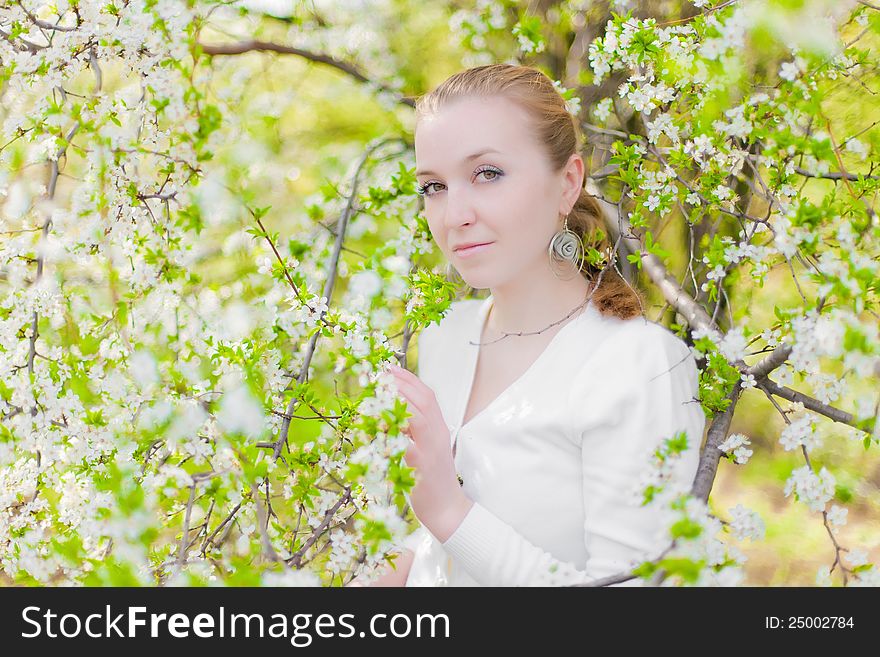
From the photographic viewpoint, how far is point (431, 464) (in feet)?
4.79

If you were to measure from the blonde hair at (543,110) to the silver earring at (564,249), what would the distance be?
0.14 feet

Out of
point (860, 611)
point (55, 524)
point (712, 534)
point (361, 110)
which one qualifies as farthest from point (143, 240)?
point (361, 110)

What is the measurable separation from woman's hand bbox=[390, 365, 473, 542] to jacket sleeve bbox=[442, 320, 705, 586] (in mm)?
31

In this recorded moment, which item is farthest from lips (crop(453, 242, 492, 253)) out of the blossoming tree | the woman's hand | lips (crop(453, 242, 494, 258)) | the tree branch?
the tree branch

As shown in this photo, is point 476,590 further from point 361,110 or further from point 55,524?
point 361,110

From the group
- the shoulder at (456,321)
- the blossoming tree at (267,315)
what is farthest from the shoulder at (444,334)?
the blossoming tree at (267,315)

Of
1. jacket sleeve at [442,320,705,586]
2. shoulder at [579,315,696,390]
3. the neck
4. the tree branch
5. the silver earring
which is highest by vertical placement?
the tree branch

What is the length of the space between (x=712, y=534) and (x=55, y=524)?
1.35m

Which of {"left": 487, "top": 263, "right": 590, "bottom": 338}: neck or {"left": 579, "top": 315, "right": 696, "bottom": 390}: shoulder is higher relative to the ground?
{"left": 487, "top": 263, "right": 590, "bottom": 338}: neck

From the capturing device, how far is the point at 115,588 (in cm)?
117

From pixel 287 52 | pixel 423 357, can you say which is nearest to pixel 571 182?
pixel 423 357

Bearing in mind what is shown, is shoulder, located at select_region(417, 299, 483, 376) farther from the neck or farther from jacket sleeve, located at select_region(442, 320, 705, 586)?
jacket sleeve, located at select_region(442, 320, 705, 586)

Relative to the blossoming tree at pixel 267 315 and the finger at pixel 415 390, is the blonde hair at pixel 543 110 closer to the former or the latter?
the blossoming tree at pixel 267 315

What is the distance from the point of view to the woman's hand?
1.45 metres
